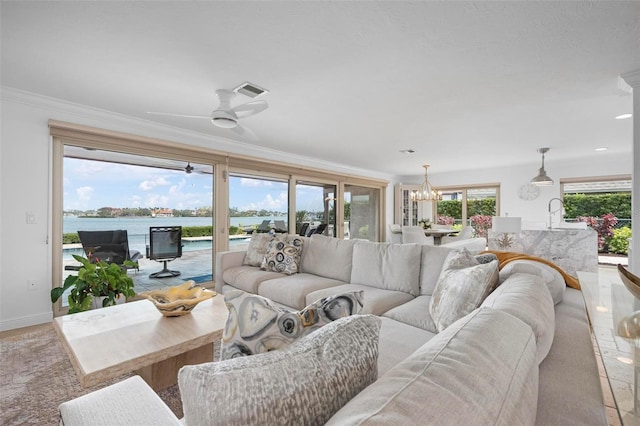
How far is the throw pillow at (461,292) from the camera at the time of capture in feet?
5.12

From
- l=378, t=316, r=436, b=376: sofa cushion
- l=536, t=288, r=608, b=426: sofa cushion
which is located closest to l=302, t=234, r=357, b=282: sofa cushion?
l=378, t=316, r=436, b=376: sofa cushion

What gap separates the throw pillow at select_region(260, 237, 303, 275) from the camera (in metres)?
3.33

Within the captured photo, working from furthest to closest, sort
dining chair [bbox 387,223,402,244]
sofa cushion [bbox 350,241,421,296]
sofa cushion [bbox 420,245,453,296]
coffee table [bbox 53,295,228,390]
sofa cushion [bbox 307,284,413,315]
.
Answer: dining chair [bbox 387,223,402,244] → sofa cushion [bbox 350,241,421,296] → sofa cushion [bbox 420,245,453,296] → sofa cushion [bbox 307,284,413,315] → coffee table [bbox 53,295,228,390]

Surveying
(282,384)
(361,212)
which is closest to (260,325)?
(282,384)

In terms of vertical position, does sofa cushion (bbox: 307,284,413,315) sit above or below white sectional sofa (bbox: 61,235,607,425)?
below

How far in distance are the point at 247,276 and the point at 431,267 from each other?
74.2 inches

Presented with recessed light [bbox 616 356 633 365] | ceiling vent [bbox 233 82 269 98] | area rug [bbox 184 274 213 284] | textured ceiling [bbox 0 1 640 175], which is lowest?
area rug [bbox 184 274 213 284]

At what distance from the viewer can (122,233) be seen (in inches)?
152

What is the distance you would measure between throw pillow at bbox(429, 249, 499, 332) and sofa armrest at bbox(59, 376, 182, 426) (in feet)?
4.44

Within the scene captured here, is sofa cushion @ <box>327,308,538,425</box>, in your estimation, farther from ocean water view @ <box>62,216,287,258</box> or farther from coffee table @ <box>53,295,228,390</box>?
ocean water view @ <box>62,216,287,258</box>

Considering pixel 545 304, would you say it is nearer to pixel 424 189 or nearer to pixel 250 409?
pixel 250 409

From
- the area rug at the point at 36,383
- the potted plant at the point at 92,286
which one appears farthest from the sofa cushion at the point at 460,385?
the potted plant at the point at 92,286

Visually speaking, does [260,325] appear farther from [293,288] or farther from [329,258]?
[329,258]

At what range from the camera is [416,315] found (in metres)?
1.92
